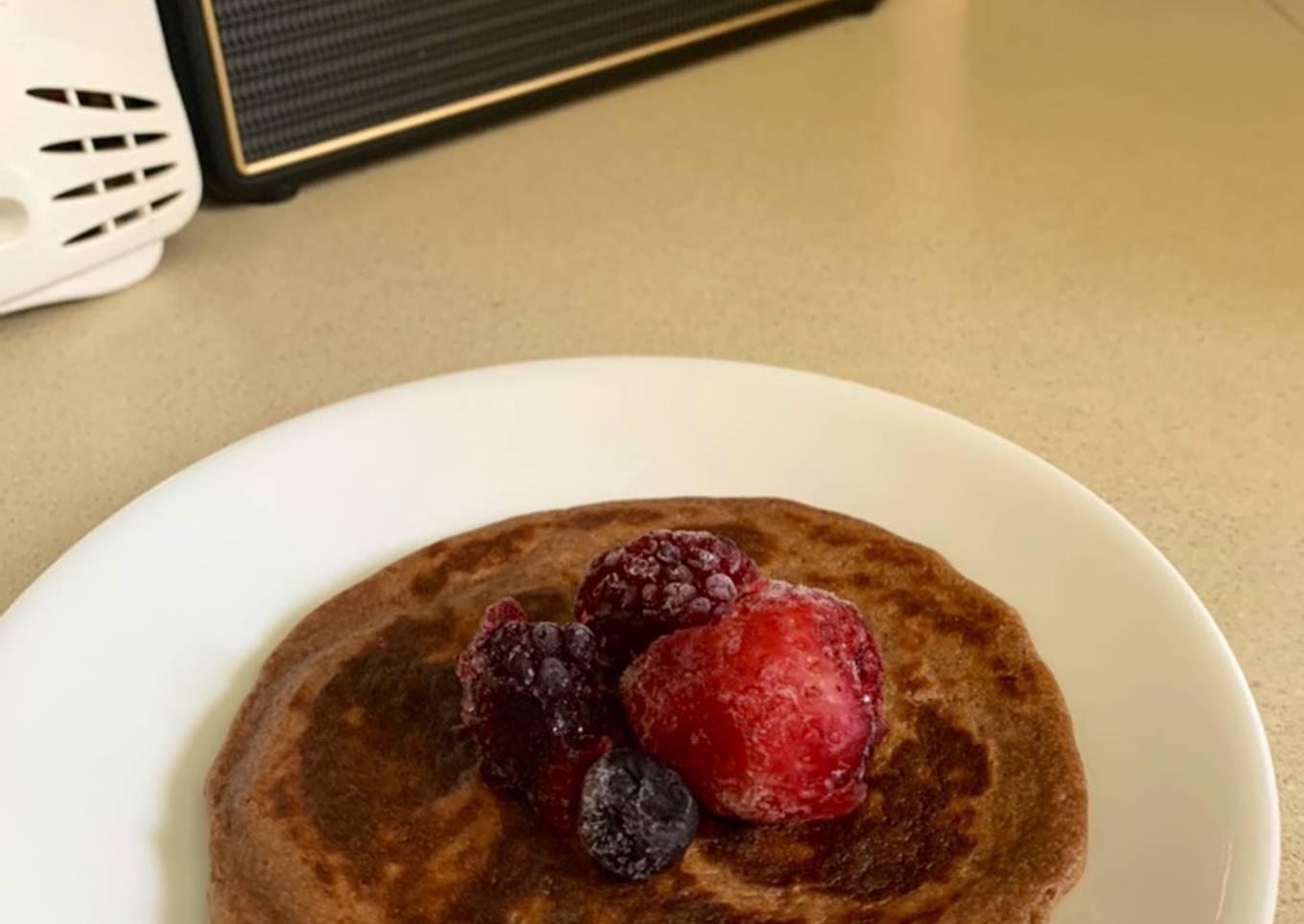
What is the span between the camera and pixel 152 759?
2.66 ft

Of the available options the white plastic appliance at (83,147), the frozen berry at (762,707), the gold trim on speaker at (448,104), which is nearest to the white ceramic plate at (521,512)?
the frozen berry at (762,707)

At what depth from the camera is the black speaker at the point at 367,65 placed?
4.76ft

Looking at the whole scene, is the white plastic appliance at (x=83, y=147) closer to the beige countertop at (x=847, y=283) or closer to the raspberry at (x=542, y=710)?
the beige countertop at (x=847, y=283)

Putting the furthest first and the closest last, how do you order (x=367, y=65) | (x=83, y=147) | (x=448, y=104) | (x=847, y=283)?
(x=448, y=104)
(x=367, y=65)
(x=847, y=283)
(x=83, y=147)

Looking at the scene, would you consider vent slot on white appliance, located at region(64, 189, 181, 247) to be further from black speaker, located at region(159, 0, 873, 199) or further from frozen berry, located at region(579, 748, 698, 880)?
frozen berry, located at region(579, 748, 698, 880)

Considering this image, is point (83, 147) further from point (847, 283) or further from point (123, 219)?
point (847, 283)

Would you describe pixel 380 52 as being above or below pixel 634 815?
above

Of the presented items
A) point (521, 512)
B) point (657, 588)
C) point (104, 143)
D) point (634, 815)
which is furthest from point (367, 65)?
point (634, 815)

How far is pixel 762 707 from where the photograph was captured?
2.38 ft

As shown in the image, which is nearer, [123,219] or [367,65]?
[123,219]

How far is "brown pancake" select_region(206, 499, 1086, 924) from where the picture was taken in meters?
0.73

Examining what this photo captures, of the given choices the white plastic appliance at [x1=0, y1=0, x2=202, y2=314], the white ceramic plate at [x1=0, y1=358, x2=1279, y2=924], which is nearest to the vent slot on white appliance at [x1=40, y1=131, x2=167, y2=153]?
the white plastic appliance at [x1=0, y1=0, x2=202, y2=314]

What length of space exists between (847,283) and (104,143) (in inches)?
31.8

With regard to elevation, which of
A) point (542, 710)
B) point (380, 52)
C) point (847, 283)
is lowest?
point (847, 283)
